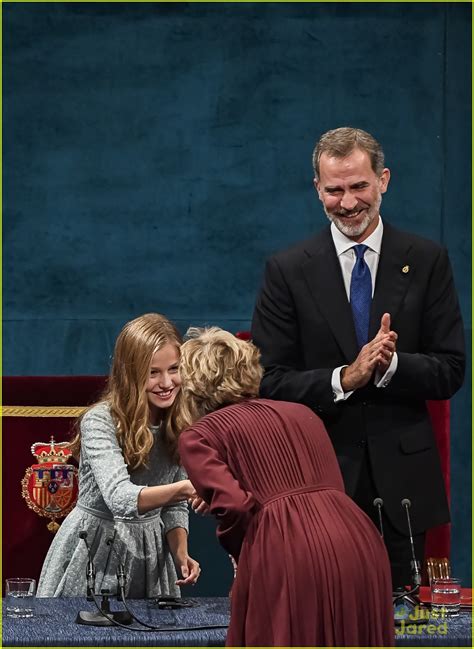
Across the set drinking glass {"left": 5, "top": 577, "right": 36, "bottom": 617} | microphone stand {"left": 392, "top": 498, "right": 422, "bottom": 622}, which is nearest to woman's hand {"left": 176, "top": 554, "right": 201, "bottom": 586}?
drinking glass {"left": 5, "top": 577, "right": 36, "bottom": 617}

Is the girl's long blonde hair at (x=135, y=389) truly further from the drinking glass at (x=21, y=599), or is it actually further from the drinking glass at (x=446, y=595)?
the drinking glass at (x=446, y=595)

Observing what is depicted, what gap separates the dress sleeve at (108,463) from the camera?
3.82 metres

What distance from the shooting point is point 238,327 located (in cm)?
591

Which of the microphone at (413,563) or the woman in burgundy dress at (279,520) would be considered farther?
the microphone at (413,563)

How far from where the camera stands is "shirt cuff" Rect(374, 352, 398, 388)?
3.59 meters

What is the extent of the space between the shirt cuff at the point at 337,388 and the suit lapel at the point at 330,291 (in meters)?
0.11

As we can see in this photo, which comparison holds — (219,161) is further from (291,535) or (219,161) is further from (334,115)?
(291,535)

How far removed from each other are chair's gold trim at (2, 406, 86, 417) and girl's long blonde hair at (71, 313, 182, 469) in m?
0.72

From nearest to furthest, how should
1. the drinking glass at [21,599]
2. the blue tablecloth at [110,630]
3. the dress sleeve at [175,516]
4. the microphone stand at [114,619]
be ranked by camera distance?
the blue tablecloth at [110,630] → the microphone stand at [114,619] → the drinking glass at [21,599] → the dress sleeve at [175,516]

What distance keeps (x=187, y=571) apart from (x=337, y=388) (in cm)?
73

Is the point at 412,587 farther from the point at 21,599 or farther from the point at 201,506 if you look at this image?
the point at 21,599

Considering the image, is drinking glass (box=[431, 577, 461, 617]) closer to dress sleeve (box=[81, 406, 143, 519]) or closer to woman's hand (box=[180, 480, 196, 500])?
woman's hand (box=[180, 480, 196, 500])

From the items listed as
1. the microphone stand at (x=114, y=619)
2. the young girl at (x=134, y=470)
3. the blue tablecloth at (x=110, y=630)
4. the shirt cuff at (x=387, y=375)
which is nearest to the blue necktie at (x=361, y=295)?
the shirt cuff at (x=387, y=375)

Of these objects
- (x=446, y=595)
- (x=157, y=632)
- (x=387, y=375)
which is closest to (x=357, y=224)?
(x=387, y=375)
